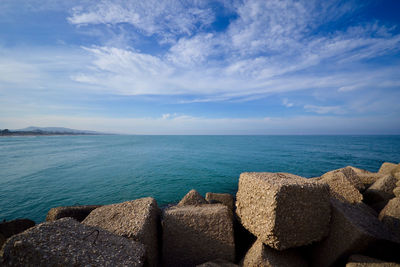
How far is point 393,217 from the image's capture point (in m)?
3.50

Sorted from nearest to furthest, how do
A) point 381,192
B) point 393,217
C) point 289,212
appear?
point 289,212, point 393,217, point 381,192

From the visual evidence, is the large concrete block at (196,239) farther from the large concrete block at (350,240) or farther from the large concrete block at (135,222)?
the large concrete block at (350,240)

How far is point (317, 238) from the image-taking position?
10.1 ft

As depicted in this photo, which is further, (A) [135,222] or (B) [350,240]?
(A) [135,222]

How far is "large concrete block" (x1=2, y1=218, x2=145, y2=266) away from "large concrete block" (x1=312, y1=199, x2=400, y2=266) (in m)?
3.43

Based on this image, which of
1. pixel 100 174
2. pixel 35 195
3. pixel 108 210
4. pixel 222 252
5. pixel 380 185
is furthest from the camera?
pixel 100 174

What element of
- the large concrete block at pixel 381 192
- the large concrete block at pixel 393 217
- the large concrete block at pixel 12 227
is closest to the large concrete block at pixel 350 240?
the large concrete block at pixel 393 217

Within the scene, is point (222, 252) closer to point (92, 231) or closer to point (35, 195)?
point (92, 231)

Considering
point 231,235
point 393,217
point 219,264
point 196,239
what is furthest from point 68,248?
point 393,217

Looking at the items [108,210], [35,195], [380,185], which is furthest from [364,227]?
[35,195]

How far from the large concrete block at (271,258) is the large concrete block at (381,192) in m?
4.82

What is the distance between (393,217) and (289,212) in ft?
8.96

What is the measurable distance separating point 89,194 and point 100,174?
547 cm

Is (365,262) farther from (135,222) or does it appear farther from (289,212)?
(135,222)
